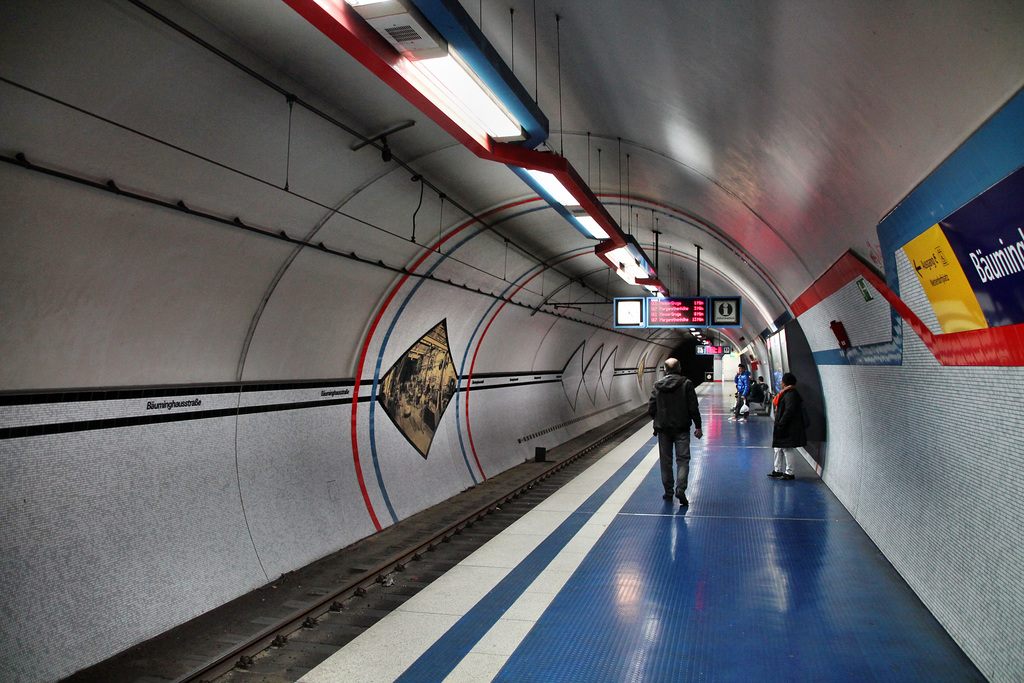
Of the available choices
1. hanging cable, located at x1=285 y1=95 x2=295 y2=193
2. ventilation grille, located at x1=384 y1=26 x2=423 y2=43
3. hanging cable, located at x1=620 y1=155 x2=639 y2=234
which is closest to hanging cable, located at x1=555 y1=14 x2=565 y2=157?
hanging cable, located at x1=620 y1=155 x2=639 y2=234

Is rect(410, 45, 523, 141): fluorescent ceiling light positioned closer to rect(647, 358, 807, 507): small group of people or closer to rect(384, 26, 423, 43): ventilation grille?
rect(384, 26, 423, 43): ventilation grille

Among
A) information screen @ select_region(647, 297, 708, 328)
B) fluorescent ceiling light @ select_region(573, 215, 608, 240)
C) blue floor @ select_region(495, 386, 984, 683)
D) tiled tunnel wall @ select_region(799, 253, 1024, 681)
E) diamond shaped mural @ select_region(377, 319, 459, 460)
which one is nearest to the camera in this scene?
tiled tunnel wall @ select_region(799, 253, 1024, 681)

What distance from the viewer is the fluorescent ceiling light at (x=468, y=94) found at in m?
3.27

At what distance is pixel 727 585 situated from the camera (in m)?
5.23

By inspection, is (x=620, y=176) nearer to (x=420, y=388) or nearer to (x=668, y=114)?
(x=668, y=114)

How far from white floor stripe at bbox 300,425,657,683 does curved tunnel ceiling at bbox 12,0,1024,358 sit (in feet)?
10.8

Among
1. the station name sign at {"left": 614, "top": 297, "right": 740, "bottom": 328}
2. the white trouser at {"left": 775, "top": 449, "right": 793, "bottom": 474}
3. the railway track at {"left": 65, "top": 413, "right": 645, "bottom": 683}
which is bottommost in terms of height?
the railway track at {"left": 65, "top": 413, "right": 645, "bottom": 683}

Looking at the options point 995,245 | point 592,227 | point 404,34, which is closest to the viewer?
point 995,245

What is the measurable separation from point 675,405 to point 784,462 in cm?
339

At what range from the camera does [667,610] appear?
4.73 m

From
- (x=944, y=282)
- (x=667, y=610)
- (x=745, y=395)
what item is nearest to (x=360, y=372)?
(x=667, y=610)

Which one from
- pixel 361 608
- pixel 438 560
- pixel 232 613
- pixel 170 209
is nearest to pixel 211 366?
pixel 170 209

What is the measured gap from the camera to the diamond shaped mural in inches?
336

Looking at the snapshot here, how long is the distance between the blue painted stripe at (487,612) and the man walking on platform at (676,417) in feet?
3.99
